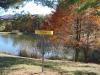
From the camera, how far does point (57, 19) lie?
25672 mm

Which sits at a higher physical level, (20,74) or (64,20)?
(64,20)

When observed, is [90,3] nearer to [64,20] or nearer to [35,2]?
[35,2]

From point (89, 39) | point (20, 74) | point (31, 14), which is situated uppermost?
point (31, 14)

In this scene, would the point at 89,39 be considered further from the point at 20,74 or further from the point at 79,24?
the point at 20,74

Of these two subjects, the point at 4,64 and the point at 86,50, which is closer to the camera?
the point at 4,64

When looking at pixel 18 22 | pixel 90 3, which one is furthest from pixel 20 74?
pixel 18 22

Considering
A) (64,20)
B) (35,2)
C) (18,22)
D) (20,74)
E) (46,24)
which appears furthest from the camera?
(46,24)

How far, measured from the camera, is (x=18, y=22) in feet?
63.5

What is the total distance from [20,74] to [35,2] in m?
8.51

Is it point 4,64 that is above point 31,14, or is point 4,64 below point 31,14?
below

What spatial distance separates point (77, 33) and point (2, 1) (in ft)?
33.5

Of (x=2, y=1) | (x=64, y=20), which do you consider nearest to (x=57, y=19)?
(x=64, y=20)

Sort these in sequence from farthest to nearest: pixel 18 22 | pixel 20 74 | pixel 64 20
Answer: pixel 64 20
pixel 18 22
pixel 20 74

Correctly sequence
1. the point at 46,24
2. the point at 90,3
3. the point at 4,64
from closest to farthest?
the point at 4,64 < the point at 90,3 < the point at 46,24
